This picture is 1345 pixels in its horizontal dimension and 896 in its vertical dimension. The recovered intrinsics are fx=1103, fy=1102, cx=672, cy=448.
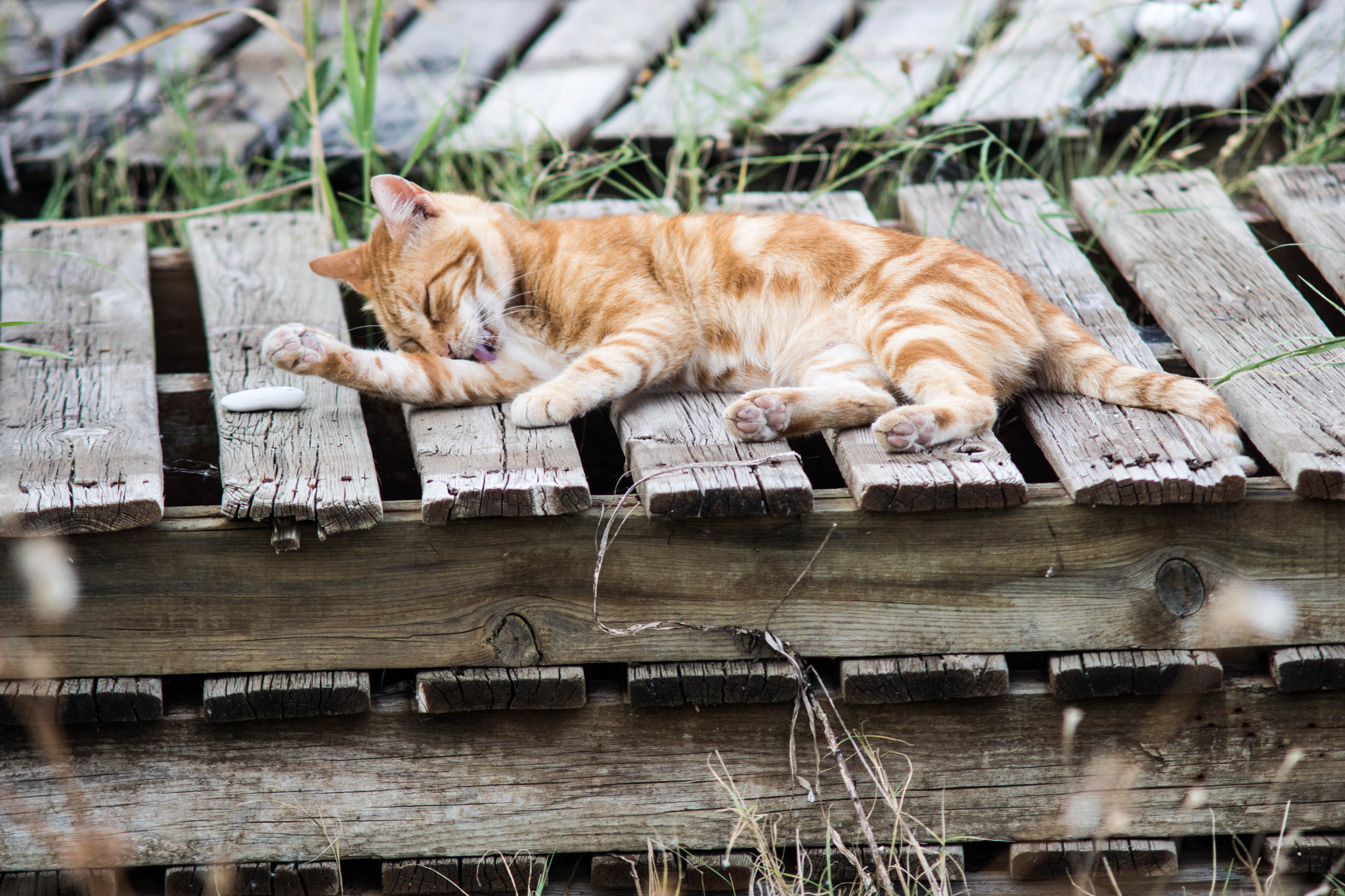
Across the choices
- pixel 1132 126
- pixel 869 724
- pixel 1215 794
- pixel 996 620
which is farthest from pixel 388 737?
pixel 1132 126

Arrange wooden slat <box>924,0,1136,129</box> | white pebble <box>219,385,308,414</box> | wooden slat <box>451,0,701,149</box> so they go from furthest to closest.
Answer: wooden slat <box>451,0,701,149</box>
wooden slat <box>924,0,1136,129</box>
white pebble <box>219,385,308,414</box>

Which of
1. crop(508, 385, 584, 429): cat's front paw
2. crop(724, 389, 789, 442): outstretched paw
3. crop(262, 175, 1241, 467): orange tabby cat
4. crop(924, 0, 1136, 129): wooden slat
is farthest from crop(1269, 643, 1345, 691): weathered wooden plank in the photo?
crop(924, 0, 1136, 129): wooden slat

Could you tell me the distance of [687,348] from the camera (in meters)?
2.51

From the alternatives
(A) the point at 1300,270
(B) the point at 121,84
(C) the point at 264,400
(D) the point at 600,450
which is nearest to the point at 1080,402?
(D) the point at 600,450

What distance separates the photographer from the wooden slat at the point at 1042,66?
3537mm

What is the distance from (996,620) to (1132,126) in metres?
2.28

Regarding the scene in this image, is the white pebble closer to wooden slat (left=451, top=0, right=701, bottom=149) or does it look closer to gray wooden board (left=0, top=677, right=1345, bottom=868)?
gray wooden board (left=0, top=677, right=1345, bottom=868)

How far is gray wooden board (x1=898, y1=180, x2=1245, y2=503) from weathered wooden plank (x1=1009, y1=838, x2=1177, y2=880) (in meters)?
0.73

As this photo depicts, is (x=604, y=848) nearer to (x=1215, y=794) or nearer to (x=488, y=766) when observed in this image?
(x=488, y=766)

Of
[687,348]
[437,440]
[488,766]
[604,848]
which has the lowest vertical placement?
[604,848]

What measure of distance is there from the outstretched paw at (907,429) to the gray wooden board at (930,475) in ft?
0.05

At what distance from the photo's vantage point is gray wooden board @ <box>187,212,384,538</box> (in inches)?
76.2

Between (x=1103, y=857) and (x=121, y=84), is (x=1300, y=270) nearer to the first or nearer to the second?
(x=1103, y=857)

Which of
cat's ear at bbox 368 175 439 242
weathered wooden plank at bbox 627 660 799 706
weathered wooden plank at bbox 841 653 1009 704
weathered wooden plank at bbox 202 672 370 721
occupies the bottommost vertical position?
weathered wooden plank at bbox 841 653 1009 704
